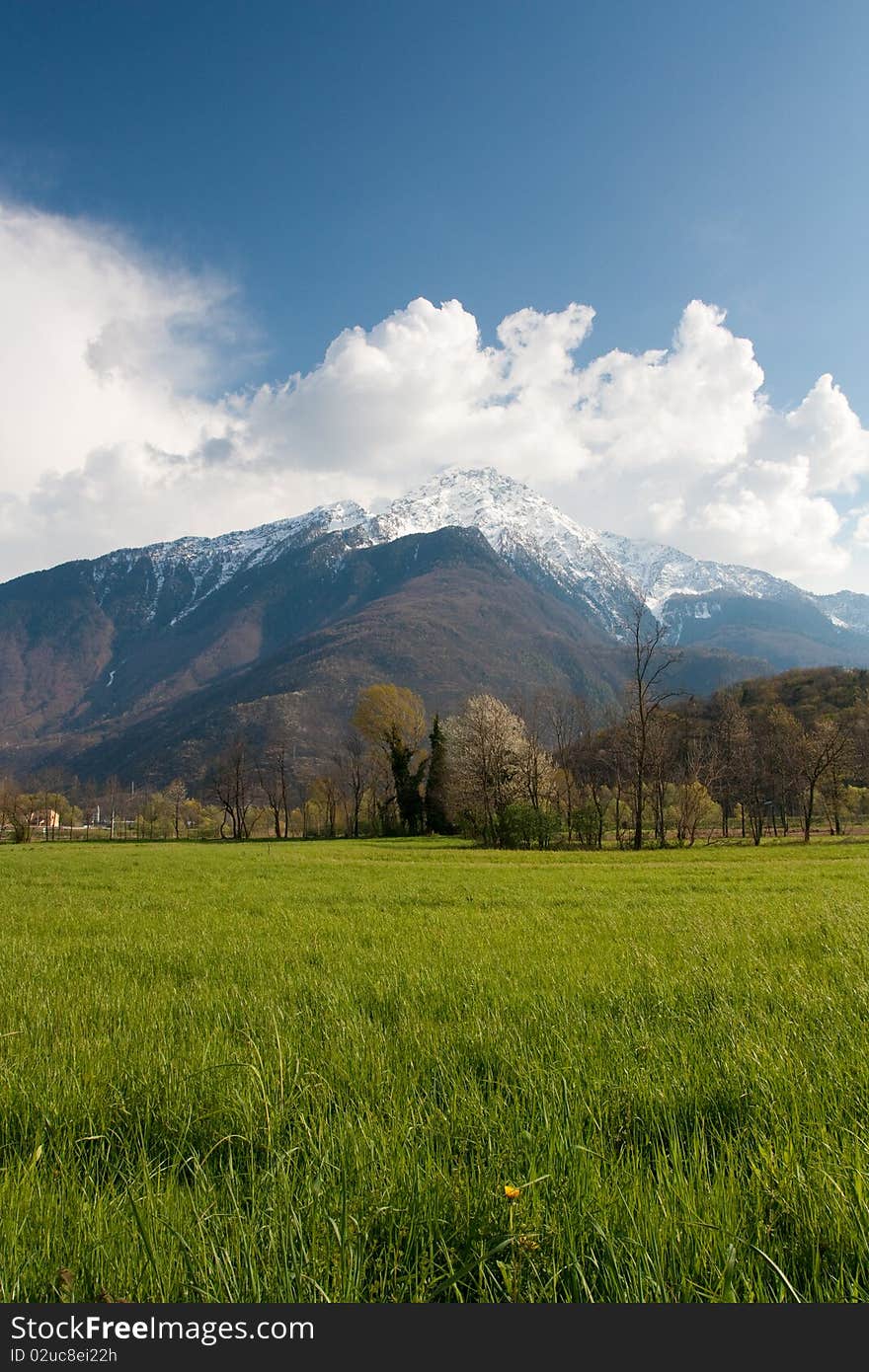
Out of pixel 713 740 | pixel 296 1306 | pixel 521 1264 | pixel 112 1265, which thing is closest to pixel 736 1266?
pixel 521 1264

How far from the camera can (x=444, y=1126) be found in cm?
269

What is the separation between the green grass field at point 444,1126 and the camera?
5.90 ft

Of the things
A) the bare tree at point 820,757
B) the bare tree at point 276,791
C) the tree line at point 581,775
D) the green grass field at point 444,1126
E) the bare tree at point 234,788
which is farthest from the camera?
the bare tree at point 276,791

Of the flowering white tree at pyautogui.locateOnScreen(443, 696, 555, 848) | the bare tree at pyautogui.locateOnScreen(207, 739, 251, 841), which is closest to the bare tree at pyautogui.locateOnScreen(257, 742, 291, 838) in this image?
the bare tree at pyautogui.locateOnScreen(207, 739, 251, 841)

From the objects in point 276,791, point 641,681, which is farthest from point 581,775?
point 276,791

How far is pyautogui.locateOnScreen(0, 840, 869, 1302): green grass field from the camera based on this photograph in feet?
5.90

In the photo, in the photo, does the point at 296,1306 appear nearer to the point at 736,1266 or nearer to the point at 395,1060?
the point at 736,1266

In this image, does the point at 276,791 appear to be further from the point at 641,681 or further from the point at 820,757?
the point at 641,681

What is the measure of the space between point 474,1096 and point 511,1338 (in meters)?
1.48

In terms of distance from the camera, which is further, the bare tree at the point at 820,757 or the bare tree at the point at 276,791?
the bare tree at the point at 276,791

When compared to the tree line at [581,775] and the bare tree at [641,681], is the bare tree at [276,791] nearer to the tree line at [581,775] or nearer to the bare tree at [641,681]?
the tree line at [581,775]

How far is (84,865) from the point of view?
29156 mm

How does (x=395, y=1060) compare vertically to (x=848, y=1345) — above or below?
below

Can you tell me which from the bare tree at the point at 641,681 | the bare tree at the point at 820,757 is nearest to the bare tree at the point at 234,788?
the bare tree at the point at 641,681
